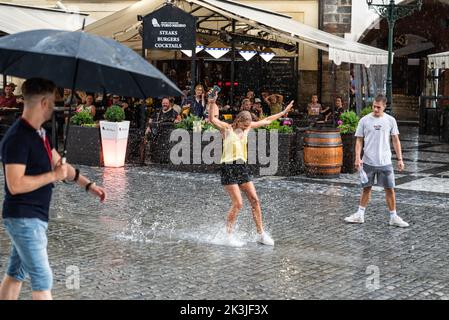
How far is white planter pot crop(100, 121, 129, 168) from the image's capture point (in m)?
14.7

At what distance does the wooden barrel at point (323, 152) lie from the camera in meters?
13.6

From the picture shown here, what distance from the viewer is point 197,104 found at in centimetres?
1628

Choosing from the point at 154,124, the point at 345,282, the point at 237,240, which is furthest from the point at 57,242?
the point at 154,124

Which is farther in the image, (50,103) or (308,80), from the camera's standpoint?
(308,80)

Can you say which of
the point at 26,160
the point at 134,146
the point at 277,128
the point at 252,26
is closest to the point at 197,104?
the point at 134,146

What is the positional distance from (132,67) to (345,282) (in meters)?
3.05

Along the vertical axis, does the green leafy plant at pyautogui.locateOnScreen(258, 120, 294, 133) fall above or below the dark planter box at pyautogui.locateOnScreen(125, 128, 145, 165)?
above

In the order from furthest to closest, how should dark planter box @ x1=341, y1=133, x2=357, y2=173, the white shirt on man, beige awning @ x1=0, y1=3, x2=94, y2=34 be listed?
beige awning @ x1=0, y1=3, x2=94, y2=34, dark planter box @ x1=341, y1=133, x2=357, y2=173, the white shirt on man

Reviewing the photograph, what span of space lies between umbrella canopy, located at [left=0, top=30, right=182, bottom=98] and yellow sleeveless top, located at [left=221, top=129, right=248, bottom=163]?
122 inches

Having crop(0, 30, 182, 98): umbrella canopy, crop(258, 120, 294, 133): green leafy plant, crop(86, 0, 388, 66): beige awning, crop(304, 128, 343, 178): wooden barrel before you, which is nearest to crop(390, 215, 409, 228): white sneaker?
crop(304, 128, 343, 178): wooden barrel

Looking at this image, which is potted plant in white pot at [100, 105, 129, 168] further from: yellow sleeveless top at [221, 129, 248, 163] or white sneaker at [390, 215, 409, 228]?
white sneaker at [390, 215, 409, 228]

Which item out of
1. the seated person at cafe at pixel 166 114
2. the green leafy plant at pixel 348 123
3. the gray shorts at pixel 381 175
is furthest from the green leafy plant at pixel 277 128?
the gray shorts at pixel 381 175
